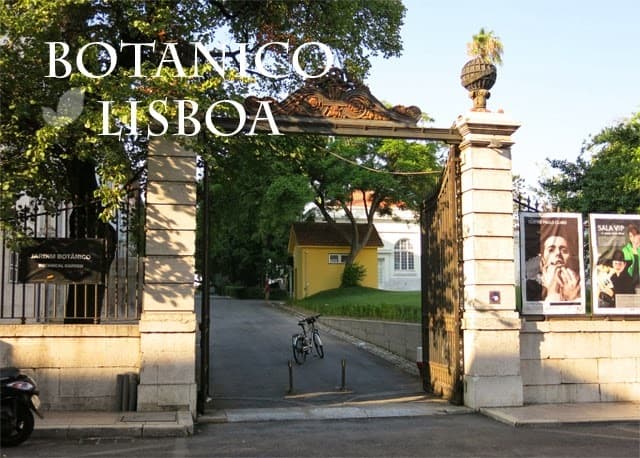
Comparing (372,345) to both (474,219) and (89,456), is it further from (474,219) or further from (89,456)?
Result: (89,456)

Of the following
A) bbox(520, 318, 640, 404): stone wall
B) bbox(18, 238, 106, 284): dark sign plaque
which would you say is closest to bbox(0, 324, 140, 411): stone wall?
bbox(18, 238, 106, 284): dark sign plaque

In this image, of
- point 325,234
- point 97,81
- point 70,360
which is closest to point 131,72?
point 97,81

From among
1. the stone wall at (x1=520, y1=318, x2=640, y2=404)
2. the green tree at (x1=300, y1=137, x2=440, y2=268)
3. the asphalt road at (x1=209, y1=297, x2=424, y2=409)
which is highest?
the green tree at (x1=300, y1=137, x2=440, y2=268)

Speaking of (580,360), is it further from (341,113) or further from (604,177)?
(604,177)

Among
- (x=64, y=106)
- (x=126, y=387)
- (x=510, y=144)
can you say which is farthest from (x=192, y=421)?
(x=510, y=144)

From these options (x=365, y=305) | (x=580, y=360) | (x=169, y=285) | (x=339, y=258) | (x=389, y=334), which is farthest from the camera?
(x=339, y=258)

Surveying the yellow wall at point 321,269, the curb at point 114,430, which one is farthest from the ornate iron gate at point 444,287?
the yellow wall at point 321,269

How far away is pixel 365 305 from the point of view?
26.8 metres

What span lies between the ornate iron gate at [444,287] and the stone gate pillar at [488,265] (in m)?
0.16

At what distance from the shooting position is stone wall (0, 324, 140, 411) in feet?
34.4

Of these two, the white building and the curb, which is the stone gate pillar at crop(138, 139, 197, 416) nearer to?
the curb

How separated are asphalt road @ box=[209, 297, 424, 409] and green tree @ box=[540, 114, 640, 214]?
726 centimetres

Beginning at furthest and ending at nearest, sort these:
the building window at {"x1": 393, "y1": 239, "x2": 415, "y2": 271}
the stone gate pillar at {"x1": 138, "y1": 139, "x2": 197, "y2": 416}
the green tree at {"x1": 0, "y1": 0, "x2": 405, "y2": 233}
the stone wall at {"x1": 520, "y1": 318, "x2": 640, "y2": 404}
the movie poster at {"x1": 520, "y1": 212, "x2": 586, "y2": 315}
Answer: the building window at {"x1": 393, "y1": 239, "x2": 415, "y2": 271} < the movie poster at {"x1": 520, "y1": 212, "x2": 586, "y2": 315} < the stone wall at {"x1": 520, "y1": 318, "x2": 640, "y2": 404} < the stone gate pillar at {"x1": 138, "y1": 139, "x2": 197, "y2": 416} < the green tree at {"x1": 0, "y1": 0, "x2": 405, "y2": 233}

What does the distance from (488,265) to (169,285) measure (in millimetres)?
5300
